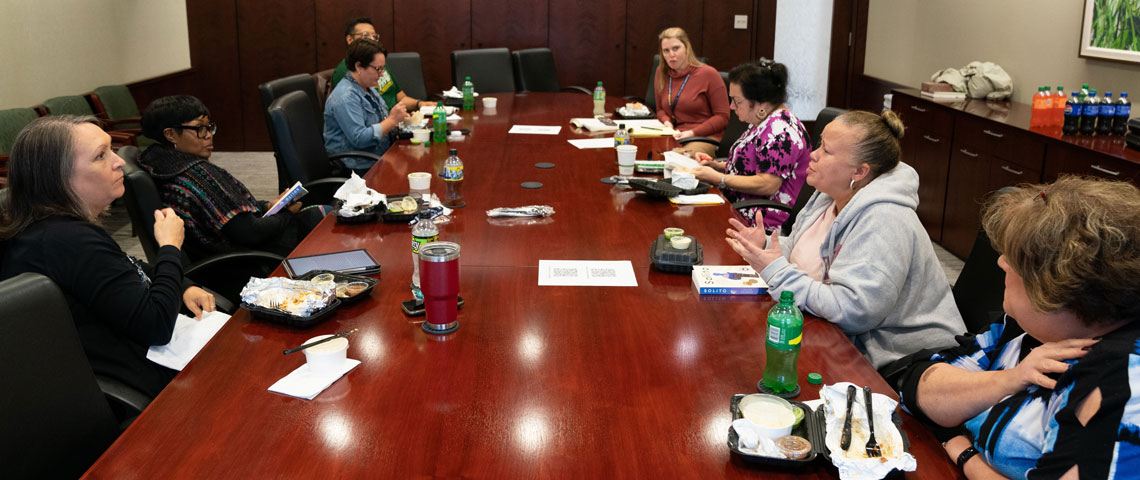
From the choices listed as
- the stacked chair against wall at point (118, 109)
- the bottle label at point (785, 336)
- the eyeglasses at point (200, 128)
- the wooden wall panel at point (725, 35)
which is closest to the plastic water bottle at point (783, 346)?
the bottle label at point (785, 336)

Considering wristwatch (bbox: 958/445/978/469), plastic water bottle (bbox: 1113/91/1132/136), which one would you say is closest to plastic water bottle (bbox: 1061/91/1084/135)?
plastic water bottle (bbox: 1113/91/1132/136)

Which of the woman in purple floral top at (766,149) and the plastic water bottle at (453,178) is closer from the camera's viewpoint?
the plastic water bottle at (453,178)

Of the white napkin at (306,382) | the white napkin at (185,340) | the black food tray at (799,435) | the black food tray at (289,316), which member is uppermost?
the black food tray at (289,316)

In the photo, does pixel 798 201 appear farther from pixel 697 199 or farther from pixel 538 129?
pixel 538 129

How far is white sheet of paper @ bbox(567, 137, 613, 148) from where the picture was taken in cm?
435

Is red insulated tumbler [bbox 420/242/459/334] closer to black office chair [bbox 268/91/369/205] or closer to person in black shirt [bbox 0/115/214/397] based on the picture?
person in black shirt [bbox 0/115/214/397]

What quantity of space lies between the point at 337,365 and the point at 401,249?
33.0 inches

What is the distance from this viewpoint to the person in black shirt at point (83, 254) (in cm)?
196

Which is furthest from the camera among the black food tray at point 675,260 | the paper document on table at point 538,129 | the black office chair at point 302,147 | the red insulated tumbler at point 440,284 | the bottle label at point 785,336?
the paper document on table at point 538,129

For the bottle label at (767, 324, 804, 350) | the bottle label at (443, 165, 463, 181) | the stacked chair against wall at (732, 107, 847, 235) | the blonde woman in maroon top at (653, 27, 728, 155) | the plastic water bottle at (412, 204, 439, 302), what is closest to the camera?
the bottle label at (767, 324, 804, 350)

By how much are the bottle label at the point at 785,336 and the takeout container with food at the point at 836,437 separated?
0.39ft

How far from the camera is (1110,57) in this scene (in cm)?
446

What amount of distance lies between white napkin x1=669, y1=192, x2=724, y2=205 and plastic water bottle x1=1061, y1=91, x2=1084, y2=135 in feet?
6.53

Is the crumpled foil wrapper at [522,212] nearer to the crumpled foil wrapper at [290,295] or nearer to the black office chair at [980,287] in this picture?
the crumpled foil wrapper at [290,295]
